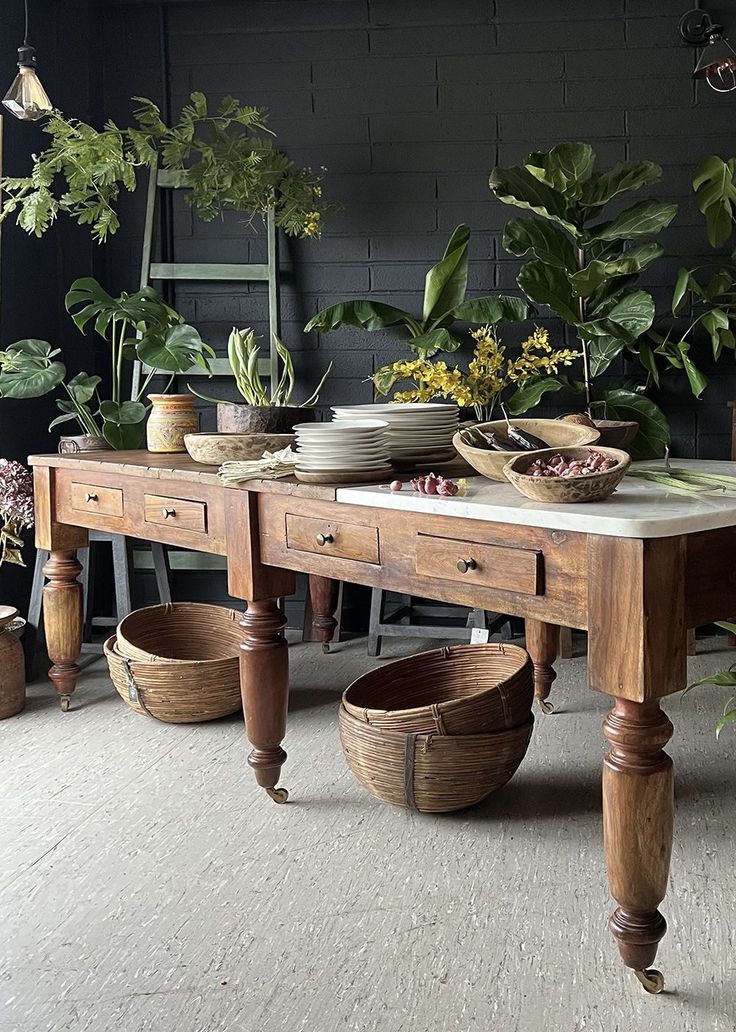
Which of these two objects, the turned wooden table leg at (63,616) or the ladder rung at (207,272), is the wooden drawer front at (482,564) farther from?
the ladder rung at (207,272)

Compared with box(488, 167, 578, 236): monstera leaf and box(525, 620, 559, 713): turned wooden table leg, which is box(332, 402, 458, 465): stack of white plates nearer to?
box(525, 620, 559, 713): turned wooden table leg

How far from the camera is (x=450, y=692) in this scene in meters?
2.88

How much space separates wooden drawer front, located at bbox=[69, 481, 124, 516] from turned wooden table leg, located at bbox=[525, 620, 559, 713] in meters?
1.26

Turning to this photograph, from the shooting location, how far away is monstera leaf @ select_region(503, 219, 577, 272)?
3697 mm

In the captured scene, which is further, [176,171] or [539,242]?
[176,171]

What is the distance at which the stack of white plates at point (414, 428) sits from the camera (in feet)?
8.06

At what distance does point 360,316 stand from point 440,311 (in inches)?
11.7

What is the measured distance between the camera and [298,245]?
4359mm

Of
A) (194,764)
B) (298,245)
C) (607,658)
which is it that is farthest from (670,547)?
(298,245)

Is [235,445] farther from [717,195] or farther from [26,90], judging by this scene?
[717,195]

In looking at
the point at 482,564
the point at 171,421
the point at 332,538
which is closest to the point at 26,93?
the point at 171,421

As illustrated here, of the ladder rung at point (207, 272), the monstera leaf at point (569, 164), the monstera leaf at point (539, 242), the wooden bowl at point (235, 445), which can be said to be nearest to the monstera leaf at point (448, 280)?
the monstera leaf at point (539, 242)

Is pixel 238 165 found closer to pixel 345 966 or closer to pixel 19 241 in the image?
pixel 19 241

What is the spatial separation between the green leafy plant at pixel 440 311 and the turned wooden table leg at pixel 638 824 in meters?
2.22
